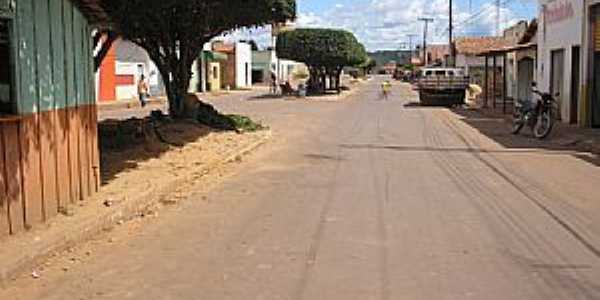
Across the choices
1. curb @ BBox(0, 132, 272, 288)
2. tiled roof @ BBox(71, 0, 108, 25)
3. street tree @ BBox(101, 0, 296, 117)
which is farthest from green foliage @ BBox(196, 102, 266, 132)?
tiled roof @ BBox(71, 0, 108, 25)

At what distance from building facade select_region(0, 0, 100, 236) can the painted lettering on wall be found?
2093 centimetres

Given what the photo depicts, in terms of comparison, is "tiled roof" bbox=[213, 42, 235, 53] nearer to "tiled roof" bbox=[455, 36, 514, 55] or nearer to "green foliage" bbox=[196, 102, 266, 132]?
"tiled roof" bbox=[455, 36, 514, 55]

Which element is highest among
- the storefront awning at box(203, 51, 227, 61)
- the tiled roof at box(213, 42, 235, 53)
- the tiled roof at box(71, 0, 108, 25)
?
the tiled roof at box(213, 42, 235, 53)

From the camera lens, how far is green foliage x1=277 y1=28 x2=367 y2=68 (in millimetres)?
62375

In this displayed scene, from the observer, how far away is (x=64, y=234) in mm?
8875

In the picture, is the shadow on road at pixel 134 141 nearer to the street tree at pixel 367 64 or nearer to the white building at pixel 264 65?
the street tree at pixel 367 64

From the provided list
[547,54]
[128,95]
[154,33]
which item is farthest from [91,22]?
[128,95]

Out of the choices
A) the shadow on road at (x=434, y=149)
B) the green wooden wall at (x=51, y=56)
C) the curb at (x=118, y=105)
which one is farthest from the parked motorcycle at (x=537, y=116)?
the curb at (x=118, y=105)

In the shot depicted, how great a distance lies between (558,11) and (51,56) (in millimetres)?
24221

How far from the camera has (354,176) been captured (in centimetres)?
1480

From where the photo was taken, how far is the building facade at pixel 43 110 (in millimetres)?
8758

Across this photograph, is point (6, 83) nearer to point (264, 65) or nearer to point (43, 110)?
point (43, 110)

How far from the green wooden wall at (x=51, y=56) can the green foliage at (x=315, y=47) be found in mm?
51021

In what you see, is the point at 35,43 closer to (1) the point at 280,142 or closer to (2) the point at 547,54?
(1) the point at 280,142
